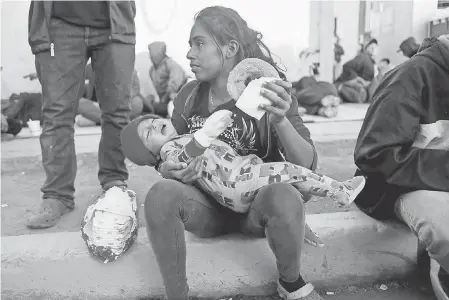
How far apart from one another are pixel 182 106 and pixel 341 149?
256 cm

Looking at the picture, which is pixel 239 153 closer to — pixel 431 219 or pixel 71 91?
pixel 431 219

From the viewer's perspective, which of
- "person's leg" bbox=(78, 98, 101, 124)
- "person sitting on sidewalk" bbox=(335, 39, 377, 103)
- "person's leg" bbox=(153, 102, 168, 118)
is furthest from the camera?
"person sitting on sidewalk" bbox=(335, 39, 377, 103)

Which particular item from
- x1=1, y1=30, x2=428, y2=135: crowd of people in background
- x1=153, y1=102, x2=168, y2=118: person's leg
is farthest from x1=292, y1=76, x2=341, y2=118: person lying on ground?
x1=153, y1=102, x2=168, y2=118: person's leg

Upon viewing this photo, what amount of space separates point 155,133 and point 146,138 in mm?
39

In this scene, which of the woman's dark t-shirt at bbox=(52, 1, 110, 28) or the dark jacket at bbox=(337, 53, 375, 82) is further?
the dark jacket at bbox=(337, 53, 375, 82)

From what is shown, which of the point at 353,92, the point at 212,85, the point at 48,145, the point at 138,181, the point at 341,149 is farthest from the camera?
the point at 353,92

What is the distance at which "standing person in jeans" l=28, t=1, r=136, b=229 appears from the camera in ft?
7.25

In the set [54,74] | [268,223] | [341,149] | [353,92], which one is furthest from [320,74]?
[268,223]

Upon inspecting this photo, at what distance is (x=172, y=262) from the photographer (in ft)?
4.85

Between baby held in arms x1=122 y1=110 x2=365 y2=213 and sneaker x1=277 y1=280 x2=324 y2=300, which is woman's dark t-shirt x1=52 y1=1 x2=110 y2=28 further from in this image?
sneaker x1=277 y1=280 x2=324 y2=300

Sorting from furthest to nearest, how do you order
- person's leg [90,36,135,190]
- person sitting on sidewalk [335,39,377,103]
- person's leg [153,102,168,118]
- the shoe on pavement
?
person sitting on sidewalk [335,39,377,103] < person's leg [153,102,168,118] < person's leg [90,36,135,190] < the shoe on pavement

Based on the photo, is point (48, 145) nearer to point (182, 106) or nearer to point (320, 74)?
point (182, 106)

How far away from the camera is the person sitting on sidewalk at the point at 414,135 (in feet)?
5.28

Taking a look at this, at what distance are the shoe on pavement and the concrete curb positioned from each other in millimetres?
201
